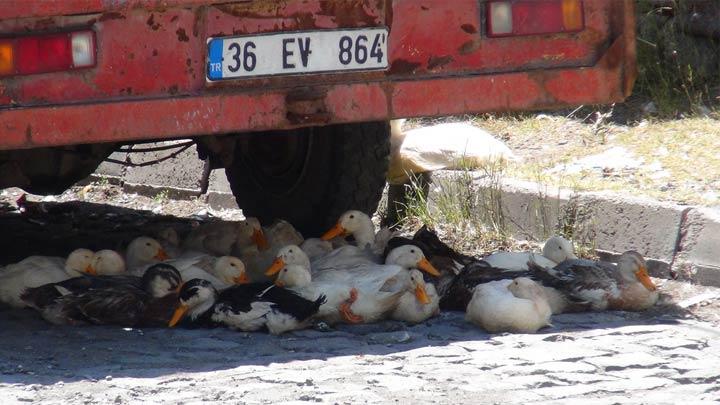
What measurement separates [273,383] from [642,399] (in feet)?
3.65

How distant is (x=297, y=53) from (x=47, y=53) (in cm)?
88

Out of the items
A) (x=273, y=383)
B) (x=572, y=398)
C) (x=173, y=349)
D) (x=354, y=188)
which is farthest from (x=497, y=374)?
(x=354, y=188)

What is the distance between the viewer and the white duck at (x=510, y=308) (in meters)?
4.82

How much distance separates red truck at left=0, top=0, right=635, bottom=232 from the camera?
464cm

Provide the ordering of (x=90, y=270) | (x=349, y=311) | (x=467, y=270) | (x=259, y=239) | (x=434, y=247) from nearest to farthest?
1. (x=349, y=311)
2. (x=467, y=270)
3. (x=90, y=270)
4. (x=434, y=247)
5. (x=259, y=239)

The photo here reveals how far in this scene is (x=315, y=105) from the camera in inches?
194

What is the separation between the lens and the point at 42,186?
6.06m

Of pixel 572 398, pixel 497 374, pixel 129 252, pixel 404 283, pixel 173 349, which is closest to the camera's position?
pixel 572 398

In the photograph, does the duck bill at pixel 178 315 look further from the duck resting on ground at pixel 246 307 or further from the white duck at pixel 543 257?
the white duck at pixel 543 257

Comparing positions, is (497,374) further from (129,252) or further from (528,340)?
(129,252)

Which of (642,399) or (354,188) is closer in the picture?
(642,399)

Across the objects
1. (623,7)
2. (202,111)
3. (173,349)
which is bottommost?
(173,349)

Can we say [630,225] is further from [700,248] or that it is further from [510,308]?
[510,308]

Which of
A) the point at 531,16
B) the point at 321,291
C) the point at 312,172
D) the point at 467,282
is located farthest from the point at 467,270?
the point at 312,172
